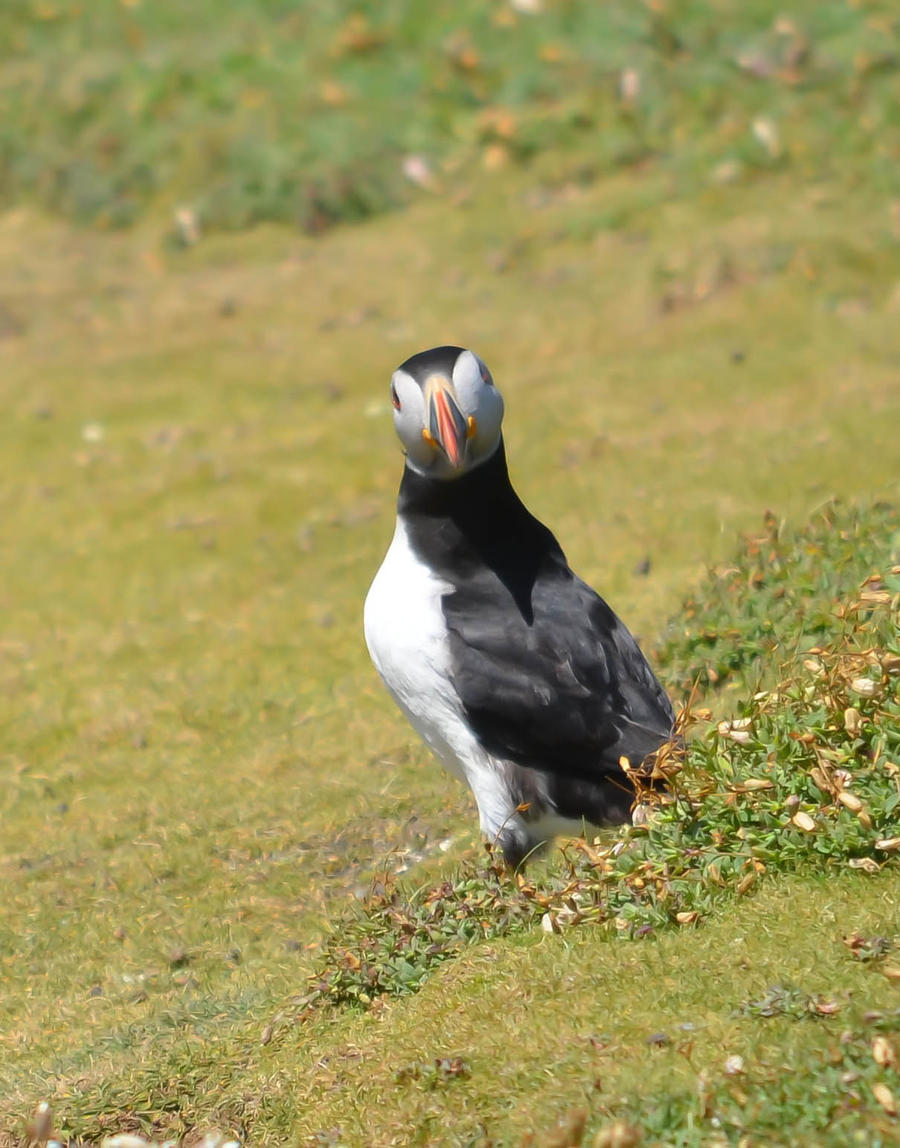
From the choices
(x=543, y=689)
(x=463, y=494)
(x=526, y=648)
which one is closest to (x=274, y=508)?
(x=463, y=494)

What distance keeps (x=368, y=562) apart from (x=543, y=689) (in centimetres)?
446

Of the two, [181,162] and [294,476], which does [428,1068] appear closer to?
[294,476]

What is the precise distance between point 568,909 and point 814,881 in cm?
76

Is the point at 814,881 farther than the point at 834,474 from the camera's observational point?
No

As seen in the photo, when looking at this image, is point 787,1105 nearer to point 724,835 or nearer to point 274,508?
point 724,835

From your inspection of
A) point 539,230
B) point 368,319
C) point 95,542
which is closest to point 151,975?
point 95,542

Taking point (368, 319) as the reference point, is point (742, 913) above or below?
above

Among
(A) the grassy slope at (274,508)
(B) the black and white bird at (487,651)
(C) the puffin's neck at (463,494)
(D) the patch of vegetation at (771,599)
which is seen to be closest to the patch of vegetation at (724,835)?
(A) the grassy slope at (274,508)

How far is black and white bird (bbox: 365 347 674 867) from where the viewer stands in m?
5.55

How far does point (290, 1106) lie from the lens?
474cm

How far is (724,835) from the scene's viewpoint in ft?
16.4

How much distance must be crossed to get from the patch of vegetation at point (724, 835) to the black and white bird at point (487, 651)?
13.2 inches

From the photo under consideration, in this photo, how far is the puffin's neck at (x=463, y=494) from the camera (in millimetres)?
5762

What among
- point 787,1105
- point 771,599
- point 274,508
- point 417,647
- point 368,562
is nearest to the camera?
point 787,1105
